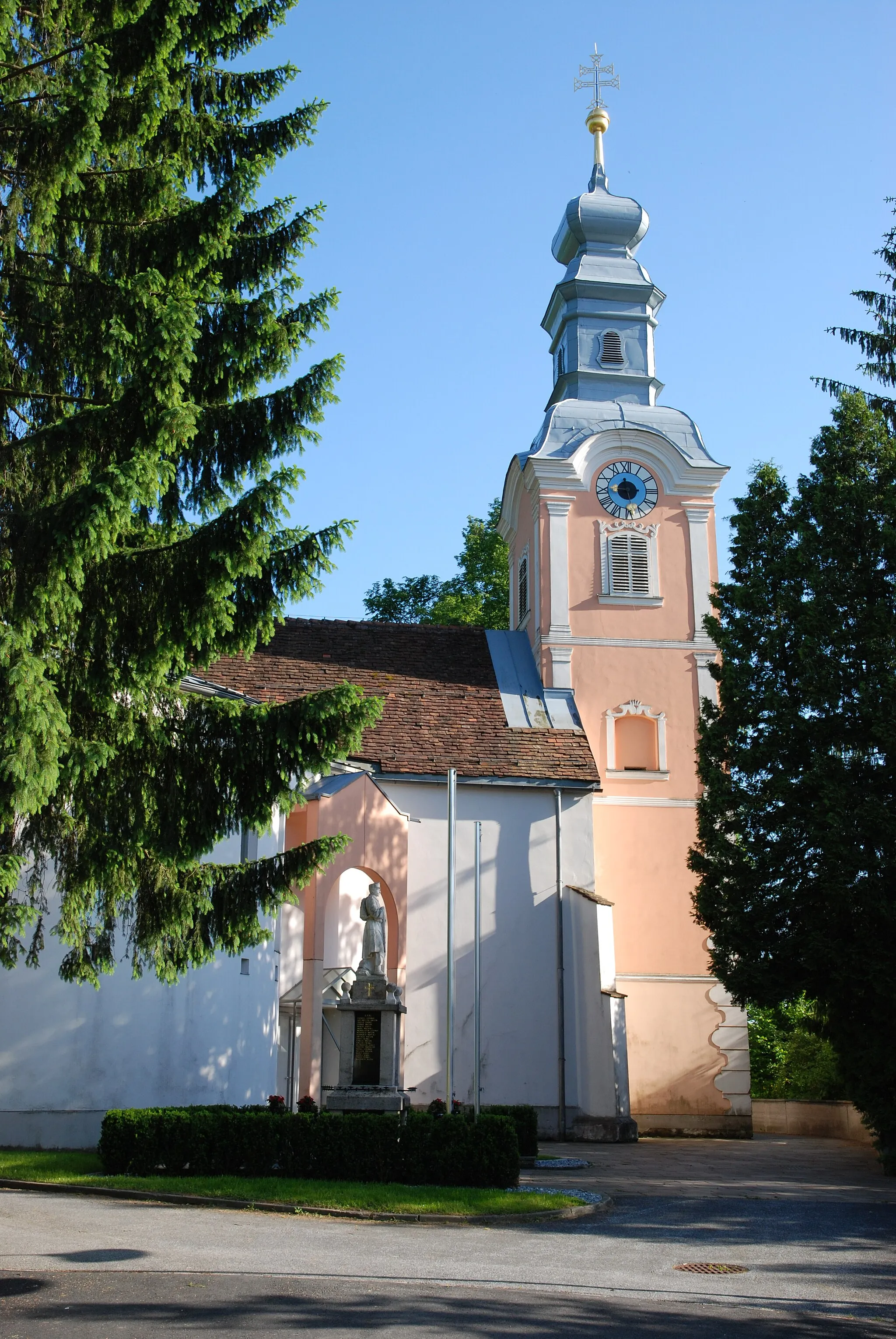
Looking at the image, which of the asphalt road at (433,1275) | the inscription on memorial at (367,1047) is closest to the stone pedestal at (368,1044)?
the inscription on memorial at (367,1047)

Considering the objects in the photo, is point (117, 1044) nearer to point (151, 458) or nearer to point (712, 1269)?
point (712, 1269)

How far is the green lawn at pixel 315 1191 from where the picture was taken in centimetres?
1236

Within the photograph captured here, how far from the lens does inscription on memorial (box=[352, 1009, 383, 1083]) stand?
56.7 feet

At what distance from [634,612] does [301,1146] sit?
52.8 ft

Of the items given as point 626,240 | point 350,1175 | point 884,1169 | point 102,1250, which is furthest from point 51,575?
point 626,240

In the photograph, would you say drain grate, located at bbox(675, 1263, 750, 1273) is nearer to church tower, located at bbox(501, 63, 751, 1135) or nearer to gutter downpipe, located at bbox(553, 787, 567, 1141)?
gutter downpipe, located at bbox(553, 787, 567, 1141)

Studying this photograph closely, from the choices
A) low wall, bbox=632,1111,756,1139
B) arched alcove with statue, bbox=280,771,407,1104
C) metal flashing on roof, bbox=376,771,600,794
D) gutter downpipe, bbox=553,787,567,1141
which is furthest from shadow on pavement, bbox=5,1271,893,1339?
low wall, bbox=632,1111,756,1139

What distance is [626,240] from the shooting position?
1244 inches

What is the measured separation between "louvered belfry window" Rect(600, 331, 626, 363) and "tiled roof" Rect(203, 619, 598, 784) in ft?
24.3

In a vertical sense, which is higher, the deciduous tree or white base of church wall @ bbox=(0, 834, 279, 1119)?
the deciduous tree

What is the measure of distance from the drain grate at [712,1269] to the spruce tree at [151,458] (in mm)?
4233

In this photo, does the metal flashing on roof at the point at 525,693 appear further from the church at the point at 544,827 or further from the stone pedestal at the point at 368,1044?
the stone pedestal at the point at 368,1044

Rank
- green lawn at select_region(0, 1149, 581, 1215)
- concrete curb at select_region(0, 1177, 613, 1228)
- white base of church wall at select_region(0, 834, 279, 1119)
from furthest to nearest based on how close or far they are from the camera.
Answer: white base of church wall at select_region(0, 834, 279, 1119) < green lawn at select_region(0, 1149, 581, 1215) < concrete curb at select_region(0, 1177, 613, 1228)

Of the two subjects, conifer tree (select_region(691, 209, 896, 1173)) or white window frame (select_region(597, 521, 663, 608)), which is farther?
white window frame (select_region(597, 521, 663, 608))
